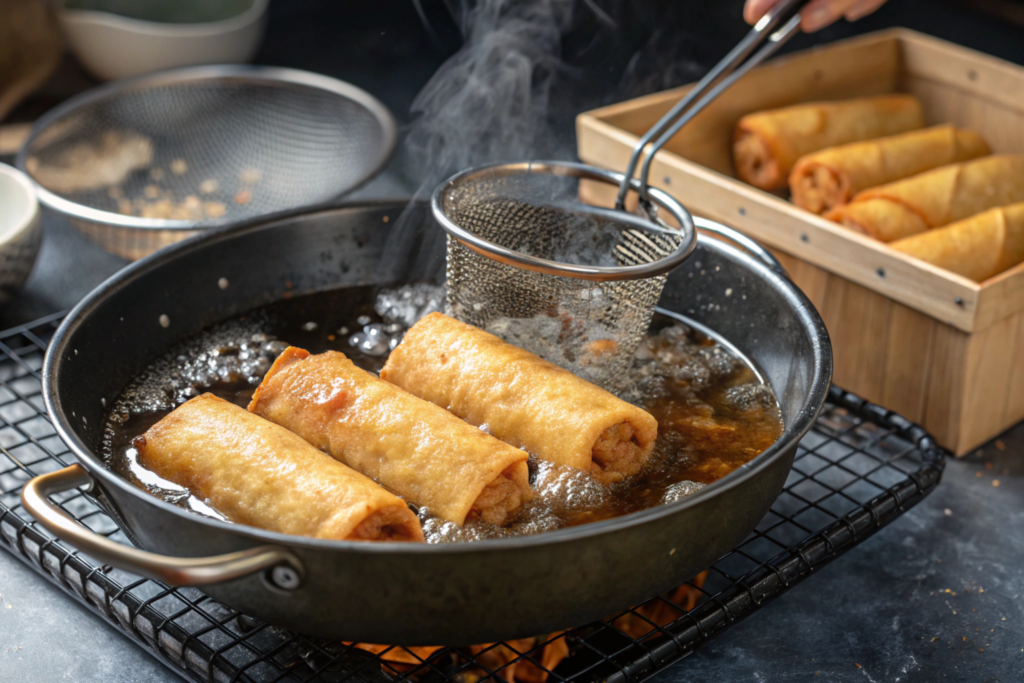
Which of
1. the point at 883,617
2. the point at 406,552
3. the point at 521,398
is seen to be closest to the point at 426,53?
the point at 521,398

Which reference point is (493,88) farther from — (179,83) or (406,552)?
(406,552)

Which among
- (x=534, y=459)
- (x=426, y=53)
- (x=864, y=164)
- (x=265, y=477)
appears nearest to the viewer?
(x=265, y=477)

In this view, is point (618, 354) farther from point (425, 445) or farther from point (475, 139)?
point (475, 139)

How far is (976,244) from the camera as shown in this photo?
192cm

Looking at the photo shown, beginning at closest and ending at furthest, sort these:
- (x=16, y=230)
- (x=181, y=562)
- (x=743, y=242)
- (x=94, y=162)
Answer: (x=181, y=562) < (x=743, y=242) < (x=16, y=230) < (x=94, y=162)

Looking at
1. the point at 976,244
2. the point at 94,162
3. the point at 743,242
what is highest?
the point at 743,242

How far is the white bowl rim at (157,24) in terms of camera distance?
2.90 meters

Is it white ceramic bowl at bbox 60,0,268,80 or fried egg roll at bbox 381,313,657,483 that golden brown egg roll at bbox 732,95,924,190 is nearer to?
fried egg roll at bbox 381,313,657,483

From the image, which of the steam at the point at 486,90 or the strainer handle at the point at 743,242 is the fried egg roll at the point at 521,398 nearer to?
the strainer handle at the point at 743,242

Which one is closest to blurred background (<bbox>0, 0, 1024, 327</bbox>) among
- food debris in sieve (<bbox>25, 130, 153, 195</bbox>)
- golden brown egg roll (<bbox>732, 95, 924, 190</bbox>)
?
food debris in sieve (<bbox>25, 130, 153, 195</bbox>)

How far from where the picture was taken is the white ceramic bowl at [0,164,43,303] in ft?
6.27

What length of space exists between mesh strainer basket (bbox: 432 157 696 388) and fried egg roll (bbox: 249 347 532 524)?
0.81 feet

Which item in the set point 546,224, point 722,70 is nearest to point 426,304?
point 546,224

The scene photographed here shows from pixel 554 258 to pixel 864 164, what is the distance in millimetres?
1073
